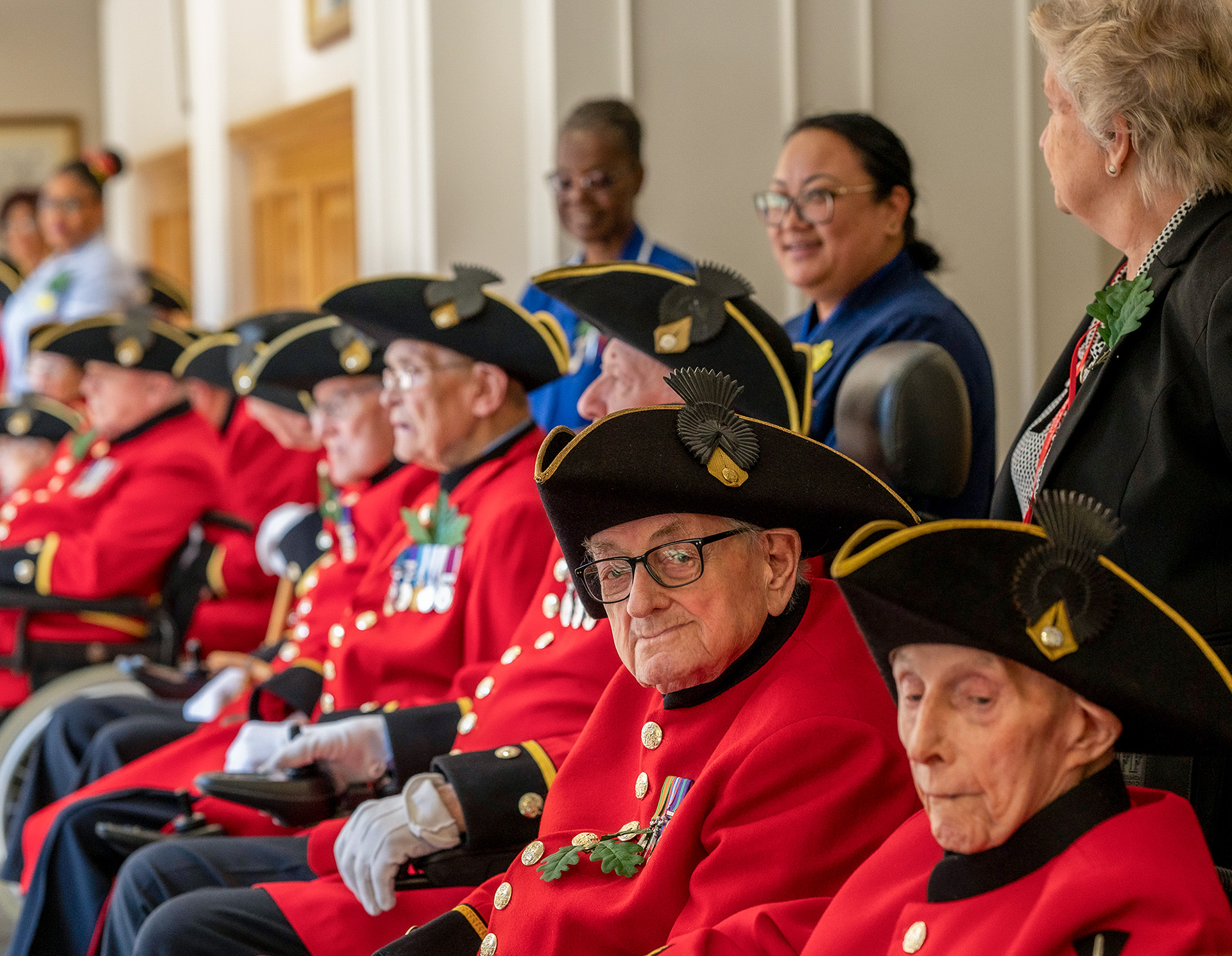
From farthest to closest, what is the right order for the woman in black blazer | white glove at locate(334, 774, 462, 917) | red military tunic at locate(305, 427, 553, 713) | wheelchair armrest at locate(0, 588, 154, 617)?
wheelchair armrest at locate(0, 588, 154, 617) → red military tunic at locate(305, 427, 553, 713) → white glove at locate(334, 774, 462, 917) → the woman in black blazer

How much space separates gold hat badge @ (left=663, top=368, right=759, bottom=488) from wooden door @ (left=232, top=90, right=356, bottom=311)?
461 cm

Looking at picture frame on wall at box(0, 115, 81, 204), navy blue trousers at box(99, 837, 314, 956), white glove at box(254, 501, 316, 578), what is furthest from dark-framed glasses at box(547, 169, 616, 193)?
picture frame on wall at box(0, 115, 81, 204)

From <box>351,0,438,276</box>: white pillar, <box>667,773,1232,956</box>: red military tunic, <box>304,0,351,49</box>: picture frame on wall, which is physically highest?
<box>304,0,351,49</box>: picture frame on wall

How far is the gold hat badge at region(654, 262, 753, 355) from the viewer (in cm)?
216

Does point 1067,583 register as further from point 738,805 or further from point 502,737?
point 502,737

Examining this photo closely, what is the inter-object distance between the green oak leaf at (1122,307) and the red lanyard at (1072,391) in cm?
5

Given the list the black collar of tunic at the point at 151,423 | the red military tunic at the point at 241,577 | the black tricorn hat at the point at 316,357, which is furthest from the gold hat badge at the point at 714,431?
the black collar of tunic at the point at 151,423

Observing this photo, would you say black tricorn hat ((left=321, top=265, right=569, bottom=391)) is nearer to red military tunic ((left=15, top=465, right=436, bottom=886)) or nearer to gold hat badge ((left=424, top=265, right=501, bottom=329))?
gold hat badge ((left=424, top=265, right=501, bottom=329))

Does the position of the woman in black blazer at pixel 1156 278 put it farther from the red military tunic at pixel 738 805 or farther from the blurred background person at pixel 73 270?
the blurred background person at pixel 73 270

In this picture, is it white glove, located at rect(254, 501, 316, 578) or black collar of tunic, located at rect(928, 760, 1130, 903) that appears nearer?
black collar of tunic, located at rect(928, 760, 1130, 903)

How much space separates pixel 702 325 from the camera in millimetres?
2160

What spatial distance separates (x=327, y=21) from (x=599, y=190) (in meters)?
2.85

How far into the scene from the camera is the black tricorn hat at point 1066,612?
114 centimetres

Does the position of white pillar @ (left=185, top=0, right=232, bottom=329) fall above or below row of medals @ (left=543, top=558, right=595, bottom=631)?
above
